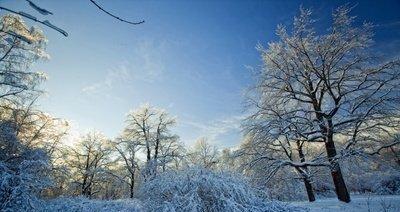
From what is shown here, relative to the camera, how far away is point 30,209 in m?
8.02

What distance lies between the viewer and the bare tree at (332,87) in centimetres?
1266

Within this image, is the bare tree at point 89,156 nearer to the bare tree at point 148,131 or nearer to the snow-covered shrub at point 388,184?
the bare tree at point 148,131

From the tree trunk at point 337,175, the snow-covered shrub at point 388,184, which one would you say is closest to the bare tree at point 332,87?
the tree trunk at point 337,175

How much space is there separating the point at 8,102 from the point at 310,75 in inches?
599

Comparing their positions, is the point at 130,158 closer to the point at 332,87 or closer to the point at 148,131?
the point at 148,131

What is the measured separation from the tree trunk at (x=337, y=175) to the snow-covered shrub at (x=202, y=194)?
610 centimetres

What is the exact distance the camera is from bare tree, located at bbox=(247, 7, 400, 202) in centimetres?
1266

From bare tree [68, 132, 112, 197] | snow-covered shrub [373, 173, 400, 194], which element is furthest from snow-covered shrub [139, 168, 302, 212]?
snow-covered shrub [373, 173, 400, 194]

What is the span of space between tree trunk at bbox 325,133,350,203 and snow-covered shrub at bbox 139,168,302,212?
6.10 meters

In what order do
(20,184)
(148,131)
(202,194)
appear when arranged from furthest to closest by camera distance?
(148,131) < (20,184) < (202,194)

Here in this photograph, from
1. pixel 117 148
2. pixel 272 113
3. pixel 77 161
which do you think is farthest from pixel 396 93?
pixel 77 161

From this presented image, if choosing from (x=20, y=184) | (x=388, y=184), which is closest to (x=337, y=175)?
(x=20, y=184)

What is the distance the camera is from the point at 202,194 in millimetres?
6988

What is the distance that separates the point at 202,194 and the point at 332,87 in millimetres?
10306
